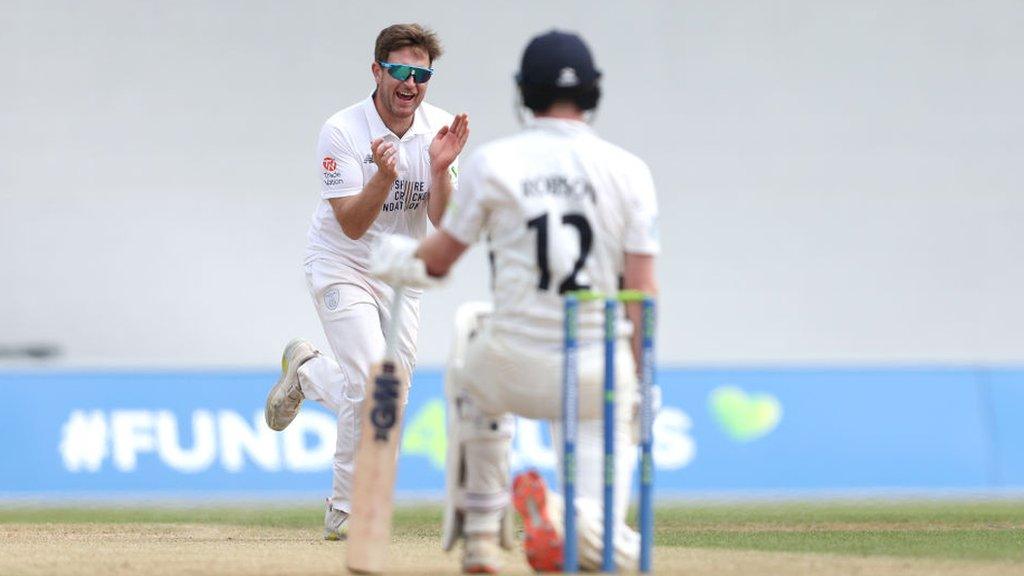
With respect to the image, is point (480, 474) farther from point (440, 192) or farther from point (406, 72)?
point (406, 72)

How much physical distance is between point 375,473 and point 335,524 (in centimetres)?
219

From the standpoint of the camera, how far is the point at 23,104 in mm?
13758

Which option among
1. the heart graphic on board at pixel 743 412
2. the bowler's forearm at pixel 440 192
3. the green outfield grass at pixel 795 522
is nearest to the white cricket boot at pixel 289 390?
the green outfield grass at pixel 795 522

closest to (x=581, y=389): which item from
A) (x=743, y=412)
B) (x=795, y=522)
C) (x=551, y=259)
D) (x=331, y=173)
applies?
(x=551, y=259)

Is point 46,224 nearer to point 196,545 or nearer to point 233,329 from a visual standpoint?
point 233,329

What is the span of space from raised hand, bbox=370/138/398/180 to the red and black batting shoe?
182 cm

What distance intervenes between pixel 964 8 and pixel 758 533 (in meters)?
7.05

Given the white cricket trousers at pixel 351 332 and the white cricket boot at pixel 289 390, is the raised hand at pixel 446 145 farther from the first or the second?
the white cricket boot at pixel 289 390

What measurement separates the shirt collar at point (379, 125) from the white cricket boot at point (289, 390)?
1221 millimetres

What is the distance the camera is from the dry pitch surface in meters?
5.93

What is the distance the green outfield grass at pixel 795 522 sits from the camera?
23.4ft

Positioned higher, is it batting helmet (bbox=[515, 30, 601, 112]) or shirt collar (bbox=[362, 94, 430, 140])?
batting helmet (bbox=[515, 30, 601, 112])

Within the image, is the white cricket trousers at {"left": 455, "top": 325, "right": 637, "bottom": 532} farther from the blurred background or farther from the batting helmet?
the blurred background

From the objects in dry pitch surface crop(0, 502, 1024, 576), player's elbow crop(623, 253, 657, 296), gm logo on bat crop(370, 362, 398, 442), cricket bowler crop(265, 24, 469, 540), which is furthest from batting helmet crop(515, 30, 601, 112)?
cricket bowler crop(265, 24, 469, 540)
